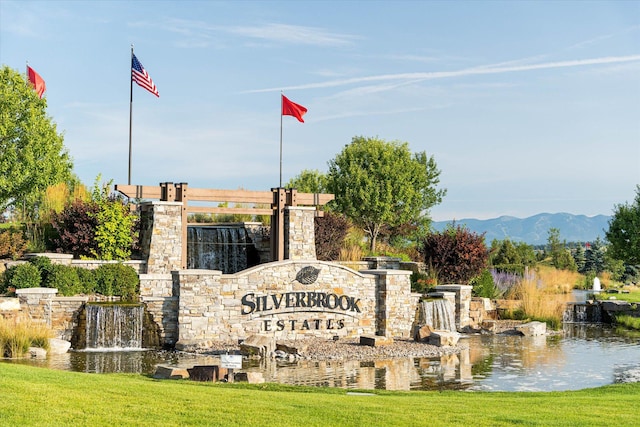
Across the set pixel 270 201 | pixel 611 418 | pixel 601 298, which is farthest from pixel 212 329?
pixel 601 298

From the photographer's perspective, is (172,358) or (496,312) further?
(496,312)

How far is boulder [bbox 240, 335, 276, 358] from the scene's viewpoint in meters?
19.4

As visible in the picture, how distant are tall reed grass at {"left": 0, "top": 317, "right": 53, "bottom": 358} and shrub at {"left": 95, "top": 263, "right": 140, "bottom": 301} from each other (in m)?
4.10

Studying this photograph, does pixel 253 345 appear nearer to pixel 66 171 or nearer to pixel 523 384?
pixel 523 384

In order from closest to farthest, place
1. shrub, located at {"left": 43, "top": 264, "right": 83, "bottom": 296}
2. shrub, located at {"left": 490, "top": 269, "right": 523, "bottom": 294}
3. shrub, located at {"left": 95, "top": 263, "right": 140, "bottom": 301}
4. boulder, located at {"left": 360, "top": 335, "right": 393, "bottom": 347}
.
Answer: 1. boulder, located at {"left": 360, "top": 335, "right": 393, "bottom": 347}
2. shrub, located at {"left": 43, "top": 264, "right": 83, "bottom": 296}
3. shrub, located at {"left": 95, "top": 263, "right": 140, "bottom": 301}
4. shrub, located at {"left": 490, "top": 269, "right": 523, "bottom": 294}

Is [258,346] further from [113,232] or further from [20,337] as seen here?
[113,232]

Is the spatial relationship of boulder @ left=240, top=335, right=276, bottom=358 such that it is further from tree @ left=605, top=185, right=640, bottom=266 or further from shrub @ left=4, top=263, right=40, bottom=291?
tree @ left=605, top=185, right=640, bottom=266

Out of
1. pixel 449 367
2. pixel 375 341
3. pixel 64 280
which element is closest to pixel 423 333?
pixel 375 341

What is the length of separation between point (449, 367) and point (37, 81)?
23598mm

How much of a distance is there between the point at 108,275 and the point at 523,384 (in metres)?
13.0

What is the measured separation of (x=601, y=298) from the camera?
3488 centimetres

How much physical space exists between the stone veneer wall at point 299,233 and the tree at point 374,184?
52.1 feet

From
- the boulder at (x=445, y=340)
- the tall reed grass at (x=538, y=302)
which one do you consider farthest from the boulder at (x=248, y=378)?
the tall reed grass at (x=538, y=302)

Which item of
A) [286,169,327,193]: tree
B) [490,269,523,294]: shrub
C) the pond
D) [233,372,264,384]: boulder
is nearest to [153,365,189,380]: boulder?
[233,372,264,384]: boulder
